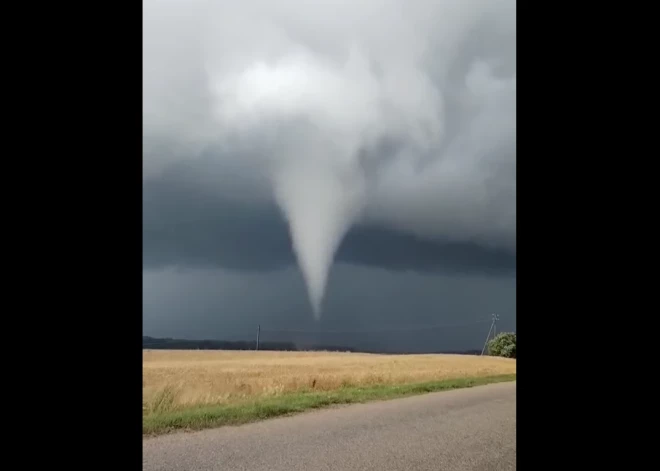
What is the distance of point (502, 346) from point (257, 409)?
85.7 ft

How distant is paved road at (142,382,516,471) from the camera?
19.2ft

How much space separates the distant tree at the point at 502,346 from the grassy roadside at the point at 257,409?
20006mm

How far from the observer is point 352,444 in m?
6.86

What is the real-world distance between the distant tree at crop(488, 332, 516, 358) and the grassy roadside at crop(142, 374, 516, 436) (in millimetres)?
20006

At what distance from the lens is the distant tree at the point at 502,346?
32.1 metres
